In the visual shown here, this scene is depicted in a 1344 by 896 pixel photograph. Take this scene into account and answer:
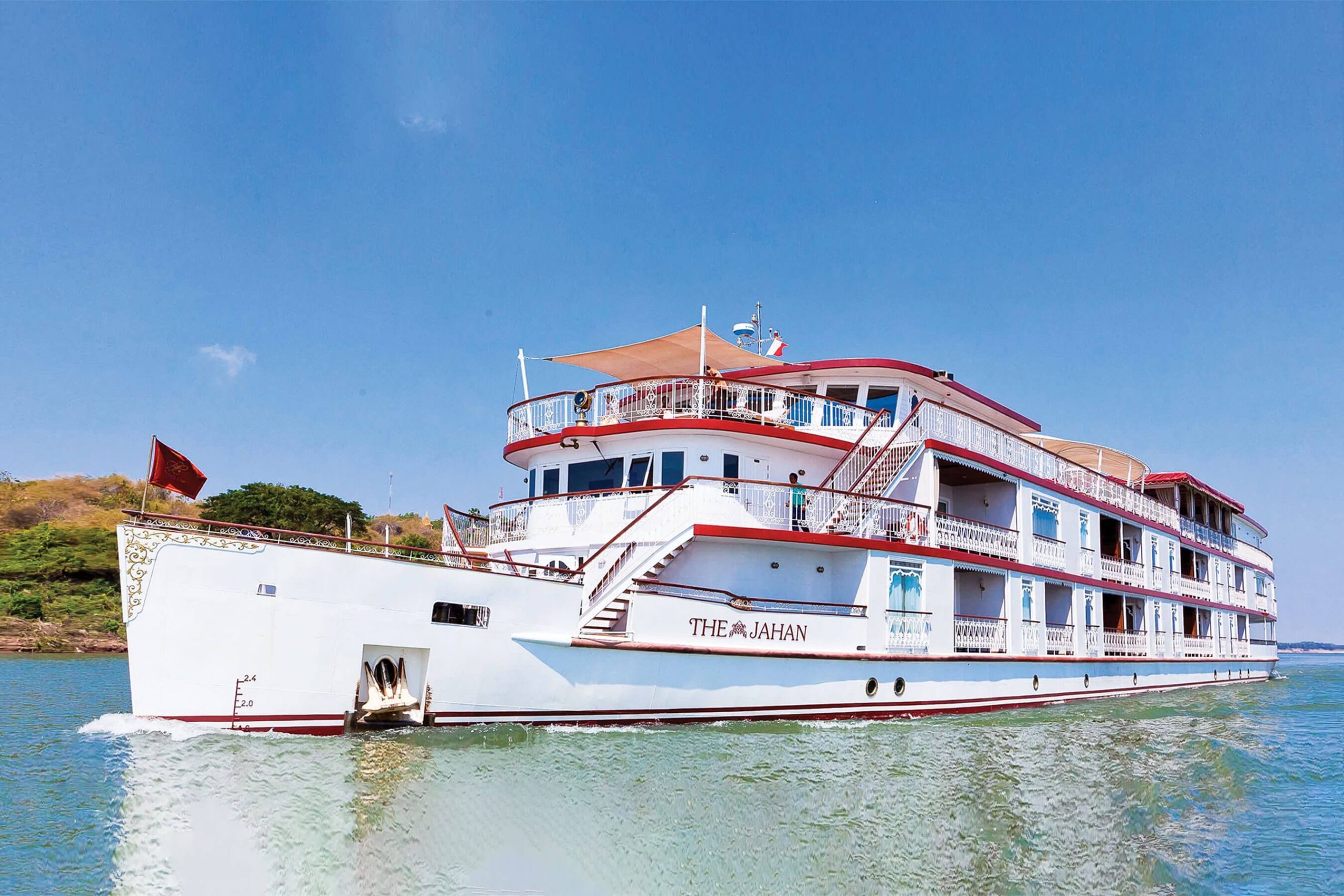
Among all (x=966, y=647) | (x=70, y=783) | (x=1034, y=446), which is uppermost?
(x=1034, y=446)

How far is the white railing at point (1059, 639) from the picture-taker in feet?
69.8

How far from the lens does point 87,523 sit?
155 feet

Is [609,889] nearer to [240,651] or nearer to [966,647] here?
[240,651]

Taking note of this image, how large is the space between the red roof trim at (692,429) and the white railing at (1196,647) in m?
18.8

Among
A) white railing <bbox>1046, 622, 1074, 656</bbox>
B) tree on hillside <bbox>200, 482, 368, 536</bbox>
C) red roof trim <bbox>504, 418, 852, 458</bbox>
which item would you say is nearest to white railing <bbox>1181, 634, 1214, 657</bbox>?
white railing <bbox>1046, 622, 1074, 656</bbox>

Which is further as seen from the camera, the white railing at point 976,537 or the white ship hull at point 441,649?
the white railing at point 976,537

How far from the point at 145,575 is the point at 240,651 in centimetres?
144

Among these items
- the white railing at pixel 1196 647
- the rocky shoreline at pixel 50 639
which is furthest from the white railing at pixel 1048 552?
the rocky shoreline at pixel 50 639

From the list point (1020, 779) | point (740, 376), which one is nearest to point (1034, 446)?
point (740, 376)

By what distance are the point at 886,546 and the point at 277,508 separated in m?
38.4

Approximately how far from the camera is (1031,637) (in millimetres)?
20172

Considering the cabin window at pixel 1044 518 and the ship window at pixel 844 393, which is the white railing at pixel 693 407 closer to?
the ship window at pixel 844 393

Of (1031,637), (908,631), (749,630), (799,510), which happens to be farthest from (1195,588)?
(749,630)

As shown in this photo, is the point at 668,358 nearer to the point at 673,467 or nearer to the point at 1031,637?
the point at 673,467
